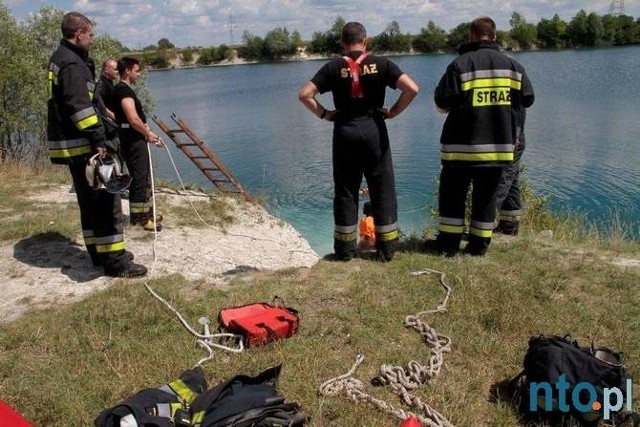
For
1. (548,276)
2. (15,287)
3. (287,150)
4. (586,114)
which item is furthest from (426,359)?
(586,114)

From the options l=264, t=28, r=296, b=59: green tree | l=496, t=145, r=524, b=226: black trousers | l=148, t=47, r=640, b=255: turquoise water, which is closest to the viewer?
l=496, t=145, r=524, b=226: black trousers

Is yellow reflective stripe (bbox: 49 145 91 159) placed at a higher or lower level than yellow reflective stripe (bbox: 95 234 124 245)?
higher

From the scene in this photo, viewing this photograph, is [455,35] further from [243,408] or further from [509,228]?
[243,408]

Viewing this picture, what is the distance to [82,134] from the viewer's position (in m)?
5.09

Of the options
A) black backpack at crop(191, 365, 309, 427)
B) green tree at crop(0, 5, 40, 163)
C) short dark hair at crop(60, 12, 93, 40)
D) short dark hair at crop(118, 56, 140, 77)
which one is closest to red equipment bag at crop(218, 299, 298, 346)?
black backpack at crop(191, 365, 309, 427)

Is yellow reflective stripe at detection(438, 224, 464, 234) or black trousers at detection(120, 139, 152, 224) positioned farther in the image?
black trousers at detection(120, 139, 152, 224)

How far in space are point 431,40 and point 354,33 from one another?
276 feet

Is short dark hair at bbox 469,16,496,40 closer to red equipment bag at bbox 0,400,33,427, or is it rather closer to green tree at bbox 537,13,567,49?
red equipment bag at bbox 0,400,33,427

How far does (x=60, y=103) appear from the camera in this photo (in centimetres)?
Result: 495

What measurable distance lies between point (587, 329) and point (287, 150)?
56.7ft

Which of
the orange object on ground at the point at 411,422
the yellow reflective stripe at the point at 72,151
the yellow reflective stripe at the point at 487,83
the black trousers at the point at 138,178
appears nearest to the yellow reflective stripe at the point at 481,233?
the yellow reflective stripe at the point at 487,83

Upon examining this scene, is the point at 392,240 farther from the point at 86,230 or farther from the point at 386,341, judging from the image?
the point at 86,230

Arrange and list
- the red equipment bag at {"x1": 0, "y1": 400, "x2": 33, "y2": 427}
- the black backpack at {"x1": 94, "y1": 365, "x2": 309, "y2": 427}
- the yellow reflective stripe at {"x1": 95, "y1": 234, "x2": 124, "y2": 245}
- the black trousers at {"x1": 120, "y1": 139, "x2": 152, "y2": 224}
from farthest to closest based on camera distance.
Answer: the black trousers at {"x1": 120, "y1": 139, "x2": 152, "y2": 224}
the yellow reflective stripe at {"x1": 95, "y1": 234, "x2": 124, "y2": 245}
the black backpack at {"x1": 94, "y1": 365, "x2": 309, "y2": 427}
the red equipment bag at {"x1": 0, "y1": 400, "x2": 33, "y2": 427}

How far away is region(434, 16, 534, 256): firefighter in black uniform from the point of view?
207 inches
